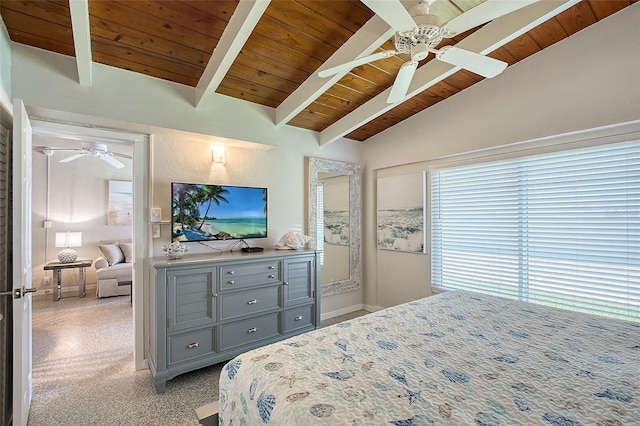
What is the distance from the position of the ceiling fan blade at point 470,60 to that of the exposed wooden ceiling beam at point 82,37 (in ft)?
7.03

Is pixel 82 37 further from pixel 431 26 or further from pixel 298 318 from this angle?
pixel 298 318

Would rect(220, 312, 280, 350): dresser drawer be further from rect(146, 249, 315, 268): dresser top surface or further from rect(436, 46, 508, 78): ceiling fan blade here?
rect(436, 46, 508, 78): ceiling fan blade

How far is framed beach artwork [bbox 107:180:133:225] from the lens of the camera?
571 cm

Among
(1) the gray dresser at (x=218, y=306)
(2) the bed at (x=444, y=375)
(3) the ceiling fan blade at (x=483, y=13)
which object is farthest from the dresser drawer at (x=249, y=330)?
(3) the ceiling fan blade at (x=483, y=13)

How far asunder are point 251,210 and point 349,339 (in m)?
2.06

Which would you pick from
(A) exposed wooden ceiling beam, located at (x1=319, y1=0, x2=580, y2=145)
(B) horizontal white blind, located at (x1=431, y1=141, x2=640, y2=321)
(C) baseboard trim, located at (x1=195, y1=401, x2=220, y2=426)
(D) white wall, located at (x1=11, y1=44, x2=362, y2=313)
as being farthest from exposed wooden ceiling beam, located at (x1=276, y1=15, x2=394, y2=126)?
(C) baseboard trim, located at (x1=195, y1=401, x2=220, y2=426)

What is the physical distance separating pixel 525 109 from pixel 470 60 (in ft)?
4.49

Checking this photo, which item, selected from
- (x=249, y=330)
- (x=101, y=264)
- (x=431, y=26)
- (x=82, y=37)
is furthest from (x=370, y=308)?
(x=101, y=264)

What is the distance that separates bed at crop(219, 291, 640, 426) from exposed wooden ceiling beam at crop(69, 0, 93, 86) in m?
2.19

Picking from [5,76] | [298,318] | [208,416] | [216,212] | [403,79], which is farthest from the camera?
[298,318]

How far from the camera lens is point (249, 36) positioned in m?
2.25

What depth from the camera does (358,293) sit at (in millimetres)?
4352

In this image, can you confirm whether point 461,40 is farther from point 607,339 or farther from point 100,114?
point 100,114

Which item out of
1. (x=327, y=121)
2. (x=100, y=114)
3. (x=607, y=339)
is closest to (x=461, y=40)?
(x=327, y=121)
